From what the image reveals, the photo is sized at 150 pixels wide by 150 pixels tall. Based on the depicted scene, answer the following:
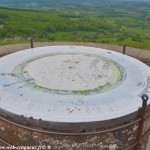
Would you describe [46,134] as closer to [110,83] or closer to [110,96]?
[110,96]

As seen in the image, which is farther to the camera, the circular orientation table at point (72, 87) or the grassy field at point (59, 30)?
the grassy field at point (59, 30)

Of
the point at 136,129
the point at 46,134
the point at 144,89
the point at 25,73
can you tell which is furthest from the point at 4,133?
the point at 144,89

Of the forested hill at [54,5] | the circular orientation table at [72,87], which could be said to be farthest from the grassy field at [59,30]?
the forested hill at [54,5]

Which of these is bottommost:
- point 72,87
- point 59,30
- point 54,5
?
point 54,5

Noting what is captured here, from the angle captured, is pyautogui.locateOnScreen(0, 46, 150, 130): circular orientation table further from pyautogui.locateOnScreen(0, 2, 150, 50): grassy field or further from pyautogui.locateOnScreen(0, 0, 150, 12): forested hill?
pyautogui.locateOnScreen(0, 0, 150, 12): forested hill

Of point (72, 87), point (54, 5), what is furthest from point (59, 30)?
point (54, 5)

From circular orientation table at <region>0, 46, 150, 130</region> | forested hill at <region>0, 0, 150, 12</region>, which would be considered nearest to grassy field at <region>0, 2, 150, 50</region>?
circular orientation table at <region>0, 46, 150, 130</region>

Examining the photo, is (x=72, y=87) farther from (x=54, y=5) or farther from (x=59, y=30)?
(x=54, y=5)

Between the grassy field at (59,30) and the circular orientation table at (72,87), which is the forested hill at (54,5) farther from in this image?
the circular orientation table at (72,87)

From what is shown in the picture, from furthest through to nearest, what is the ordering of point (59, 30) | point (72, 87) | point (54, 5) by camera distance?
1. point (54, 5)
2. point (59, 30)
3. point (72, 87)
